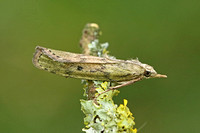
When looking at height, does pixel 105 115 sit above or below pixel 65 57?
below

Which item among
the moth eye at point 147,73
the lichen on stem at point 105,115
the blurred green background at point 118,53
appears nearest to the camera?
the lichen on stem at point 105,115

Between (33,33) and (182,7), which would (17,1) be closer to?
(33,33)

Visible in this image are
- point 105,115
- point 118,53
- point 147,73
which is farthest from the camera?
point 118,53

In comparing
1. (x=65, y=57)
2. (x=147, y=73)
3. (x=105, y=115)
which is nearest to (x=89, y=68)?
(x=65, y=57)

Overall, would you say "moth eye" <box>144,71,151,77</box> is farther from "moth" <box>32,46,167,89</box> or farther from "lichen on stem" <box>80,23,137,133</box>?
"lichen on stem" <box>80,23,137,133</box>

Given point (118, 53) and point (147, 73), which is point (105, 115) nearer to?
point (147, 73)

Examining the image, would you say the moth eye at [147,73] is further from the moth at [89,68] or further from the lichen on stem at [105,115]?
the lichen on stem at [105,115]

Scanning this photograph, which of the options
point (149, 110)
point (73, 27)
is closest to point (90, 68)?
point (149, 110)

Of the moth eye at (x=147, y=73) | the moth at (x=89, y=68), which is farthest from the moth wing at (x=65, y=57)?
the moth eye at (x=147, y=73)

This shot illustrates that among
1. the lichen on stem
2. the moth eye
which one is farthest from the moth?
the lichen on stem
